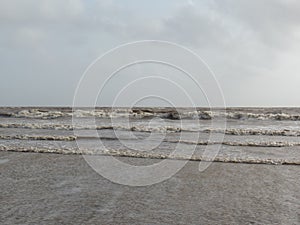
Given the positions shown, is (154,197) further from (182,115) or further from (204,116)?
(182,115)

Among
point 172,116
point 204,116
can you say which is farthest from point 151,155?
point 172,116

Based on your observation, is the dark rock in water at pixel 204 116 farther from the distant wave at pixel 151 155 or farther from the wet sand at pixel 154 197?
the wet sand at pixel 154 197

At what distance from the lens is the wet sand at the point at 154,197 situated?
372cm

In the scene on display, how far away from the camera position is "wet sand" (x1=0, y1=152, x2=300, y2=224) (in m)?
3.72

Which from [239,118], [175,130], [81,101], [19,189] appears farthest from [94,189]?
[239,118]

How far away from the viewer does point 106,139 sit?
11.2 m

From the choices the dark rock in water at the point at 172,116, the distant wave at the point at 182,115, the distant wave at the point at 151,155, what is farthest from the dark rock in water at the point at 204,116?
the distant wave at the point at 151,155

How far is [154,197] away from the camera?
4.53m

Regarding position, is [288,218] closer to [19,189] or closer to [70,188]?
[70,188]

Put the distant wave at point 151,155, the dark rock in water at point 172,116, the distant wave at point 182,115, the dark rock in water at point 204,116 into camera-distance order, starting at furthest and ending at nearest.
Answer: the dark rock in water at point 172,116 → the dark rock in water at point 204,116 → the distant wave at point 182,115 → the distant wave at point 151,155

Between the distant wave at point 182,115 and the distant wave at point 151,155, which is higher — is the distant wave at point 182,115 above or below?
above

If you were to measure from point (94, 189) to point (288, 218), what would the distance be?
2.47 metres

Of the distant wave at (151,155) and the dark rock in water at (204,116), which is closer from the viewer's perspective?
the distant wave at (151,155)

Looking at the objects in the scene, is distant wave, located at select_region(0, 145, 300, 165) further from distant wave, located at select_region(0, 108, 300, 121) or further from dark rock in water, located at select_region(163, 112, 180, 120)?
dark rock in water, located at select_region(163, 112, 180, 120)
